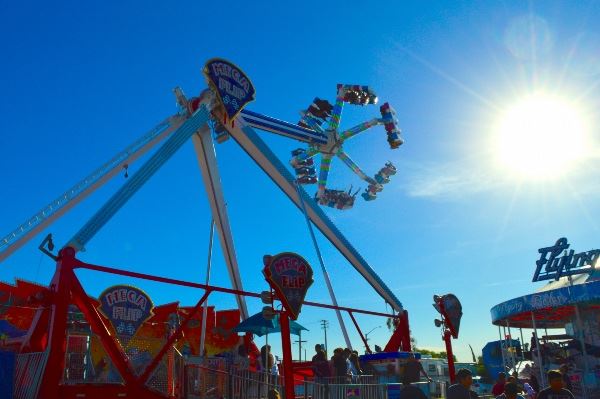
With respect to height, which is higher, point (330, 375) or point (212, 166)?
point (212, 166)

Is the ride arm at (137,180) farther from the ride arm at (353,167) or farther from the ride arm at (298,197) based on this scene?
the ride arm at (353,167)

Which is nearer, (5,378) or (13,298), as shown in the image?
(5,378)

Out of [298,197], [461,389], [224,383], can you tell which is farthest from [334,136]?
[461,389]

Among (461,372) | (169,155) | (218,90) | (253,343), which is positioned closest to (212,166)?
(218,90)

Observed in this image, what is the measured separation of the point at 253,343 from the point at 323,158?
11348 mm

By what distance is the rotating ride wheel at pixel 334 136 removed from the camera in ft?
96.0

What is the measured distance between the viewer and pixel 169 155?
17828 millimetres

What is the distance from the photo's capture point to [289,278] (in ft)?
42.5

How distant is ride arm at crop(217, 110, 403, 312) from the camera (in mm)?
23281

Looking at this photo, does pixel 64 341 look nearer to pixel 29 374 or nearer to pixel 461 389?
pixel 29 374

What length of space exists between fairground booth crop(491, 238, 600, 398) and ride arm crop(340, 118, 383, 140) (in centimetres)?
1160

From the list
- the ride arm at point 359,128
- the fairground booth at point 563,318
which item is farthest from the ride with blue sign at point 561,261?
the ride arm at point 359,128

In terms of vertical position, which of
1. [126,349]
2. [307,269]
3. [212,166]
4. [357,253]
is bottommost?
[126,349]

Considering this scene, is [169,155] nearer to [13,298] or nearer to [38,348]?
[38,348]
